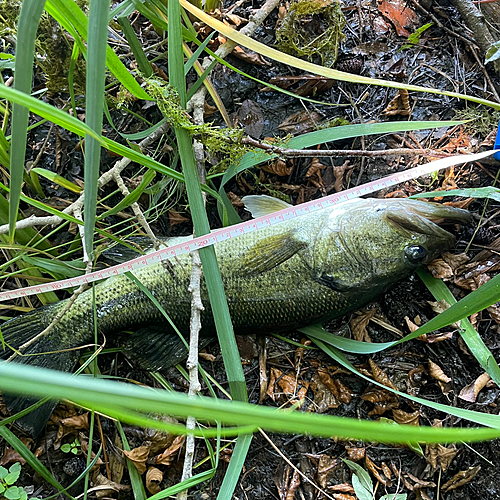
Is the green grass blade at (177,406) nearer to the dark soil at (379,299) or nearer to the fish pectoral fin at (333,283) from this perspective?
the fish pectoral fin at (333,283)

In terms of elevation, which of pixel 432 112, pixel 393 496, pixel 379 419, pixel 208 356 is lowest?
pixel 393 496

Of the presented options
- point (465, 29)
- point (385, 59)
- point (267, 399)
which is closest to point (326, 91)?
point (385, 59)

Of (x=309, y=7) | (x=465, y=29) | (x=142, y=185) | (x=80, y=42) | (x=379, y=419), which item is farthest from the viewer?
(x=465, y=29)

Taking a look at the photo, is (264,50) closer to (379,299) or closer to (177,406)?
(379,299)

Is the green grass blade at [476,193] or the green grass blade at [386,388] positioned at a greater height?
the green grass blade at [476,193]

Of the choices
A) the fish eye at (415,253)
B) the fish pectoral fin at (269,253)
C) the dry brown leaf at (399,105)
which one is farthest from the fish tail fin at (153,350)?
the dry brown leaf at (399,105)

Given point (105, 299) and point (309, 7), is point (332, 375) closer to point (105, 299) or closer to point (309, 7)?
point (105, 299)
